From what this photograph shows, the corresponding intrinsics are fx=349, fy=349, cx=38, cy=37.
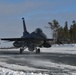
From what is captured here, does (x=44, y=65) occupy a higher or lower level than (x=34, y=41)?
lower

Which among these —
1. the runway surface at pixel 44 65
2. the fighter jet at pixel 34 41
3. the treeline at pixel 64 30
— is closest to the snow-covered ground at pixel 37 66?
the runway surface at pixel 44 65

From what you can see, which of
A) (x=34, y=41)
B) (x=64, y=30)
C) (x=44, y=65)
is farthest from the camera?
(x=64, y=30)

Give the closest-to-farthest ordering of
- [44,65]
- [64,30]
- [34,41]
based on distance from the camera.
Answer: [44,65] < [34,41] < [64,30]

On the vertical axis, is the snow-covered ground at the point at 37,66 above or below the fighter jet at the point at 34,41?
below

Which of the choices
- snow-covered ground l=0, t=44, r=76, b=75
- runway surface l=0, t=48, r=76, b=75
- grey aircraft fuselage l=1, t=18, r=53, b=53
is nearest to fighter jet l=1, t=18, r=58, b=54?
grey aircraft fuselage l=1, t=18, r=53, b=53

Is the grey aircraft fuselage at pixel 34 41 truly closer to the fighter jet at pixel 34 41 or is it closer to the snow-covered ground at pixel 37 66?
the fighter jet at pixel 34 41

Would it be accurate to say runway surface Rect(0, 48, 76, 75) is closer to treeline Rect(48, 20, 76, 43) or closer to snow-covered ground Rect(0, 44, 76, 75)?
snow-covered ground Rect(0, 44, 76, 75)

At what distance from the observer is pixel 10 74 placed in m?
15.2

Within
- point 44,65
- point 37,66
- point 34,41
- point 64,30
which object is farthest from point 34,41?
point 64,30

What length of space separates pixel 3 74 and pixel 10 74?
1.26ft

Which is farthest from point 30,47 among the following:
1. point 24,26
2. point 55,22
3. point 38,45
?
point 55,22

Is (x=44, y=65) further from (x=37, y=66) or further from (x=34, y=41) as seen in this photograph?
(x=34, y=41)

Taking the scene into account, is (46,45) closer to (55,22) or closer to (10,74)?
(10,74)

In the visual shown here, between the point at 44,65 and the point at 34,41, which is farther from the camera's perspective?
the point at 34,41
